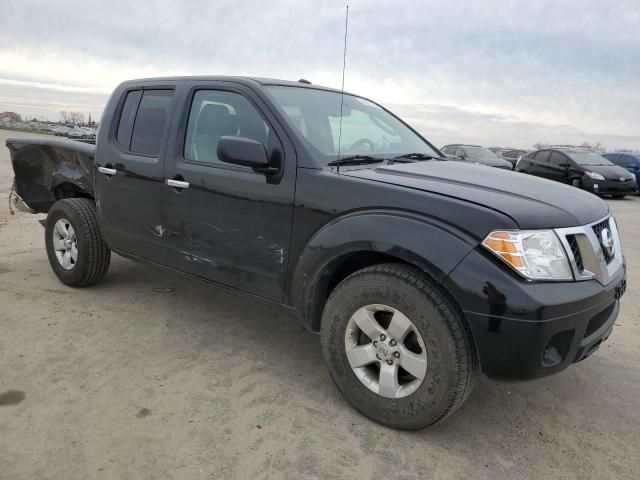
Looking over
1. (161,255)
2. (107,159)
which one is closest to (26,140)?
(107,159)

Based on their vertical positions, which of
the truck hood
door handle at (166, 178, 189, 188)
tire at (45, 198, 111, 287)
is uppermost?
the truck hood

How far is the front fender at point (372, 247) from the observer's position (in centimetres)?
232

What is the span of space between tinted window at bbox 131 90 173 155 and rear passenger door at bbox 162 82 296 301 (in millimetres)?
210

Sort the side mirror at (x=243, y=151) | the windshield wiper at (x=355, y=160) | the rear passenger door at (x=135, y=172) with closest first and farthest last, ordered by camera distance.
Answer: the side mirror at (x=243, y=151) → the windshield wiper at (x=355, y=160) → the rear passenger door at (x=135, y=172)

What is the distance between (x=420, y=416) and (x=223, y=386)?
117 cm

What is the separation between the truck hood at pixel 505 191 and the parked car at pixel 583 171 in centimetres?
1322

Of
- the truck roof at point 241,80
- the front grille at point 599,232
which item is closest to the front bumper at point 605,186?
the truck roof at point 241,80

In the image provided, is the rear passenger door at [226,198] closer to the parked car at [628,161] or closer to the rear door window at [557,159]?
the rear door window at [557,159]

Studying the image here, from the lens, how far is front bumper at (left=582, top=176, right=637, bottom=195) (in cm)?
1452

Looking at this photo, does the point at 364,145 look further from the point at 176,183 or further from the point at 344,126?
the point at 176,183

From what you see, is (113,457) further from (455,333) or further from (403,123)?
(403,123)

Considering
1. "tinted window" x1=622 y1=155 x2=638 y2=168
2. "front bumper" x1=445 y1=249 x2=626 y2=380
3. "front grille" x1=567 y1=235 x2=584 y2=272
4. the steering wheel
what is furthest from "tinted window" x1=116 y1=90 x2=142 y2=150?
"tinted window" x1=622 y1=155 x2=638 y2=168

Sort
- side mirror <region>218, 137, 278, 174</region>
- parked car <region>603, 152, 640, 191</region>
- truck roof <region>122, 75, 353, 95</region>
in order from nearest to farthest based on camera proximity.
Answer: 1. side mirror <region>218, 137, 278, 174</region>
2. truck roof <region>122, 75, 353, 95</region>
3. parked car <region>603, 152, 640, 191</region>

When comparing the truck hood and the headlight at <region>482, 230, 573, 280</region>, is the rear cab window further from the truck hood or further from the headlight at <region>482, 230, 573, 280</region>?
the headlight at <region>482, 230, 573, 280</region>
